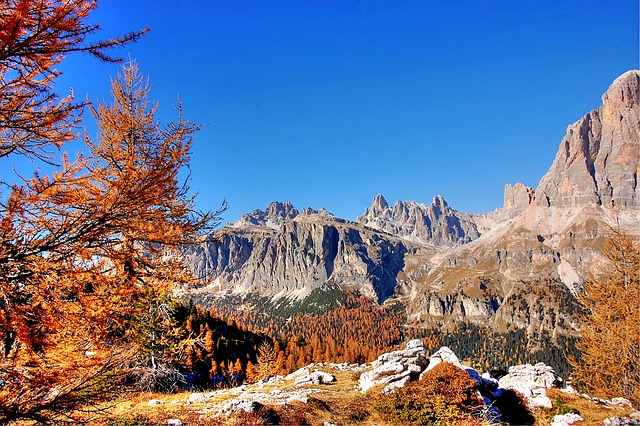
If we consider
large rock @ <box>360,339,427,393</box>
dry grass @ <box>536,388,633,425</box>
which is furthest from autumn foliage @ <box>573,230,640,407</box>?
large rock @ <box>360,339,427,393</box>

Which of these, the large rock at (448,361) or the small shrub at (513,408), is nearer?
the small shrub at (513,408)

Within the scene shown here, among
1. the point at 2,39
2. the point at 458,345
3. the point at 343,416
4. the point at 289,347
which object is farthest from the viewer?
the point at 458,345

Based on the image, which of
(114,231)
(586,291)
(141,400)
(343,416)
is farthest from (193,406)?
(586,291)

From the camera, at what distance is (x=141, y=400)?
1744 cm

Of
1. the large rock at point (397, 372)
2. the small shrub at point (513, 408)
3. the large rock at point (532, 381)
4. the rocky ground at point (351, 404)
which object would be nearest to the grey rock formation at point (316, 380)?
the rocky ground at point (351, 404)

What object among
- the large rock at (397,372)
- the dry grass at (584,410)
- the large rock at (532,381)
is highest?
the large rock at (397,372)

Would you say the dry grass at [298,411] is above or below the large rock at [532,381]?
above

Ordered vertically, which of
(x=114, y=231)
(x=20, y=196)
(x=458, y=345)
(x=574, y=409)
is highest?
(x=20, y=196)

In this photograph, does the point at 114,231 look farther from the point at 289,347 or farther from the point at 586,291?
the point at 289,347

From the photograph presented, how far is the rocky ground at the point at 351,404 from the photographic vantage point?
1334 centimetres

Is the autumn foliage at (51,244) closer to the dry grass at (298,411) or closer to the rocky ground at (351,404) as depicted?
the rocky ground at (351,404)

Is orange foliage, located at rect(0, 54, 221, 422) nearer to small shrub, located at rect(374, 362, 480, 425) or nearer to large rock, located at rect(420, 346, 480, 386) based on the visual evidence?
small shrub, located at rect(374, 362, 480, 425)

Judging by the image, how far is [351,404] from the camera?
55.9 ft

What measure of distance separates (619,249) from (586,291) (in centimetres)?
318
